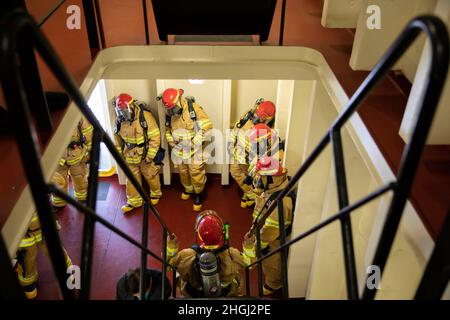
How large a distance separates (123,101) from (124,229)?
1.79m

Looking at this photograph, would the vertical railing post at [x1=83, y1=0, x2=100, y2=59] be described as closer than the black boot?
Yes

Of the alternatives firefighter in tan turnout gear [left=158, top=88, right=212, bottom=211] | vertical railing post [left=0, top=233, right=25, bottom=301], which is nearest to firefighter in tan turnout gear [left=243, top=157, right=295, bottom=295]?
firefighter in tan turnout gear [left=158, top=88, right=212, bottom=211]

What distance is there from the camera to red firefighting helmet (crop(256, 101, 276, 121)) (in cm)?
586

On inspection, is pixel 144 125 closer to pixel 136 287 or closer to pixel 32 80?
pixel 136 287

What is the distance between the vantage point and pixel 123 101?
5.71 m

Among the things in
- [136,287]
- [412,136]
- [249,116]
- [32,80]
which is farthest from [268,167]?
[412,136]

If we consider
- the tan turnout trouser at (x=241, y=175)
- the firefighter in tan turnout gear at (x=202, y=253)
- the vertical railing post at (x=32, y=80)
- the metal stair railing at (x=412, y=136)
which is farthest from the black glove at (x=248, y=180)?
the metal stair railing at (x=412, y=136)

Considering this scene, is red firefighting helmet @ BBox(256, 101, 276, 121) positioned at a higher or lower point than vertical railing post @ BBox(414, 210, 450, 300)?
lower

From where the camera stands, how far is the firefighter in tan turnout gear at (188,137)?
588cm

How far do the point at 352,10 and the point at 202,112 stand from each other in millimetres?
2777

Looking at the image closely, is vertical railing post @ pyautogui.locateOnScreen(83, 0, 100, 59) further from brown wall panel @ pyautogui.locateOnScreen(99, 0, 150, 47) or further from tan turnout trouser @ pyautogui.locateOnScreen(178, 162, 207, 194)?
tan turnout trouser @ pyautogui.locateOnScreen(178, 162, 207, 194)

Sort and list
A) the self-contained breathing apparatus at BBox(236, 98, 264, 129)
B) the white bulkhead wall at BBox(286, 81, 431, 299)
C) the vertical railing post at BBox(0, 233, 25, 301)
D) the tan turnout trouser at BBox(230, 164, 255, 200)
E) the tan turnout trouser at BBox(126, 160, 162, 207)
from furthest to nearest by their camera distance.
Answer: the tan turnout trouser at BBox(230, 164, 255, 200) < the tan turnout trouser at BBox(126, 160, 162, 207) < the self-contained breathing apparatus at BBox(236, 98, 264, 129) < the white bulkhead wall at BBox(286, 81, 431, 299) < the vertical railing post at BBox(0, 233, 25, 301)

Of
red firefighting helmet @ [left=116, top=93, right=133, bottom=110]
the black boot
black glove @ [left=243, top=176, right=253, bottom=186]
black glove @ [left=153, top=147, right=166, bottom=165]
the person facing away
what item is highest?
the person facing away

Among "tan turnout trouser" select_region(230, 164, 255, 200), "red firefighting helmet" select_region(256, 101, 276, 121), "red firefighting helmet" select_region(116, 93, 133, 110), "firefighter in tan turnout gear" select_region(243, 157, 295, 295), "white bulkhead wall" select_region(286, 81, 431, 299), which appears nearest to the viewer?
"white bulkhead wall" select_region(286, 81, 431, 299)
